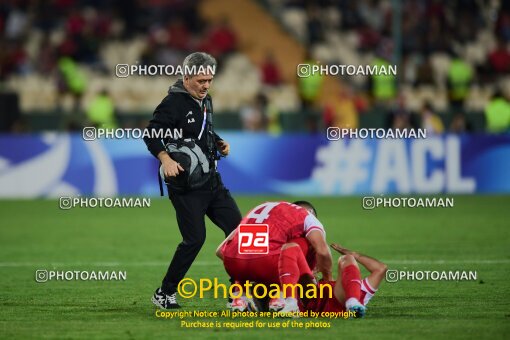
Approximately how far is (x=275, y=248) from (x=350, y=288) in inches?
30.1

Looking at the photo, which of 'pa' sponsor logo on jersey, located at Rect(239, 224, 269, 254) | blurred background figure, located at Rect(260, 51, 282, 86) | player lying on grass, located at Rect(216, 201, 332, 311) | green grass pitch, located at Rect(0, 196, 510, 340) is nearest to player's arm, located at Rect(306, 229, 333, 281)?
player lying on grass, located at Rect(216, 201, 332, 311)

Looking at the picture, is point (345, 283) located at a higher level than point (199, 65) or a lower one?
lower

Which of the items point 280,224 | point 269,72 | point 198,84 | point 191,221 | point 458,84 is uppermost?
point 269,72

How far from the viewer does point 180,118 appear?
10.5 m

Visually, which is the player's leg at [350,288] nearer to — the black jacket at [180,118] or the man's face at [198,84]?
the black jacket at [180,118]

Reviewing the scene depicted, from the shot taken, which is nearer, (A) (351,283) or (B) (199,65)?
(A) (351,283)

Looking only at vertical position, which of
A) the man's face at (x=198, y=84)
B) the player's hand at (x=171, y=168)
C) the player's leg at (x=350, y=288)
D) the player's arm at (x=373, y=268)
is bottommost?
the player's leg at (x=350, y=288)

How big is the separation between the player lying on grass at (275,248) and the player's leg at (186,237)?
1.26ft

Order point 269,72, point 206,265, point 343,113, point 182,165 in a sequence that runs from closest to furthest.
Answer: point 182,165
point 206,265
point 343,113
point 269,72

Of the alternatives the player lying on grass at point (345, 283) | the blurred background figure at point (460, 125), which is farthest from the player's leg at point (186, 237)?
the blurred background figure at point (460, 125)

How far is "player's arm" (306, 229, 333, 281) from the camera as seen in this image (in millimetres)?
9703

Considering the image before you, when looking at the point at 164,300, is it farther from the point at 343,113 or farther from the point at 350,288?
the point at 343,113

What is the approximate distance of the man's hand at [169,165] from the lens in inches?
399

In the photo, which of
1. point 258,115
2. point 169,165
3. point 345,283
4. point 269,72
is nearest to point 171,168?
point 169,165
